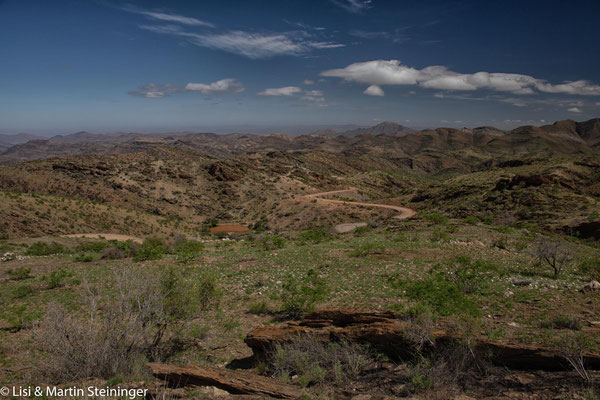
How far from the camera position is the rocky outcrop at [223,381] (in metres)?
5.50

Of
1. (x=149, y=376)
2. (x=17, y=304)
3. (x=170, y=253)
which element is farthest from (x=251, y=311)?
(x=170, y=253)

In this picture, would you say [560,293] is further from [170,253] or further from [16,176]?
[16,176]

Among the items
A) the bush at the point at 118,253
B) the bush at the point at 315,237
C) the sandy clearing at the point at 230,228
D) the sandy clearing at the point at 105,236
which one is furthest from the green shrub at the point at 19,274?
the sandy clearing at the point at 230,228

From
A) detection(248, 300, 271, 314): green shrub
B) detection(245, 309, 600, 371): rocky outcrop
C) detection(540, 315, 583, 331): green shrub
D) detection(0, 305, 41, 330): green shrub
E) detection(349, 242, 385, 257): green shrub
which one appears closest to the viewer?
detection(245, 309, 600, 371): rocky outcrop

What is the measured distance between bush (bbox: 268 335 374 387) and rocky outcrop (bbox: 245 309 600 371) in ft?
0.93

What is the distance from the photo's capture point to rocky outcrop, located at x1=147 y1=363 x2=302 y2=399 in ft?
18.1

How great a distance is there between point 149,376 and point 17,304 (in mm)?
10002

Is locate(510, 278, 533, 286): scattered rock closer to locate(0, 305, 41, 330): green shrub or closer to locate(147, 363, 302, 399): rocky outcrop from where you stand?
locate(147, 363, 302, 399): rocky outcrop

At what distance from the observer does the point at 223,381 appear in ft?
18.7

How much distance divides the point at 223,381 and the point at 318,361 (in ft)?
6.85

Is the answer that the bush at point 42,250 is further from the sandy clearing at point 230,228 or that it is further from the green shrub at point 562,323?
the green shrub at point 562,323

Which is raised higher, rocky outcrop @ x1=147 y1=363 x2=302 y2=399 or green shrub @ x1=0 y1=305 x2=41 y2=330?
rocky outcrop @ x1=147 y1=363 x2=302 y2=399

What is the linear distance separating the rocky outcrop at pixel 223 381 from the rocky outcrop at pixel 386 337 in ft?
5.15

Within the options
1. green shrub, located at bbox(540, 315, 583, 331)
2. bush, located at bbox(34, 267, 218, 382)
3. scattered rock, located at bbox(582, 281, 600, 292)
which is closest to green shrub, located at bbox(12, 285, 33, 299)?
bush, located at bbox(34, 267, 218, 382)
